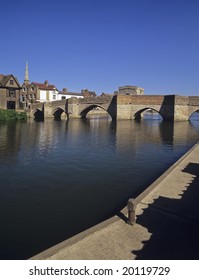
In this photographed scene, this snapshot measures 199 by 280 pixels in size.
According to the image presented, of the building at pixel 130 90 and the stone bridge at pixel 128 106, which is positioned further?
the building at pixel 130 90

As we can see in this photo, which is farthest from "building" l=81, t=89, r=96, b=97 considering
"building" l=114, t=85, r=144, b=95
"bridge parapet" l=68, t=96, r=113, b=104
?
"bridge parapet" l=68, t=96, r=113, b=104

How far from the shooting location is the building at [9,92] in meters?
62.1

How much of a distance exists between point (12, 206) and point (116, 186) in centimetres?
497

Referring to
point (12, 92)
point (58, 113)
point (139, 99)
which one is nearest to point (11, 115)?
point (12, 92)

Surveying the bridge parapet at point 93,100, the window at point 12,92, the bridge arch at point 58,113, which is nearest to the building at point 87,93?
the bridge arch at point 58,113

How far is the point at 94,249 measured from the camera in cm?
603

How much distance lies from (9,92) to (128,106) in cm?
3036

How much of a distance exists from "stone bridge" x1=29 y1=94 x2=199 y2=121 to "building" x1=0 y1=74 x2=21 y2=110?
29.8 ft

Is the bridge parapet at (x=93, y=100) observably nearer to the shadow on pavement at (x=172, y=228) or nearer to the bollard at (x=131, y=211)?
the shadow on pavement at (x=172, y=228)

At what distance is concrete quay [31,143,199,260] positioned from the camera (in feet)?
19.2

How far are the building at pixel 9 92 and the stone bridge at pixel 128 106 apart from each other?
9079 mm

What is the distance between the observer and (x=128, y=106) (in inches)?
2532

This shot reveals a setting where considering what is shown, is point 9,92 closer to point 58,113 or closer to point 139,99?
point 58,113

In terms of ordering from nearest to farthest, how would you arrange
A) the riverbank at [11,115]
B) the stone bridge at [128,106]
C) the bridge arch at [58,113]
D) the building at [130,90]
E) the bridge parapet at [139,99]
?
the riverbank at [11,115]
the stone bridge at [128,106]
the bridge parapet at [139,99]
the bridge arch at [58,113]
the building at [130,90]
